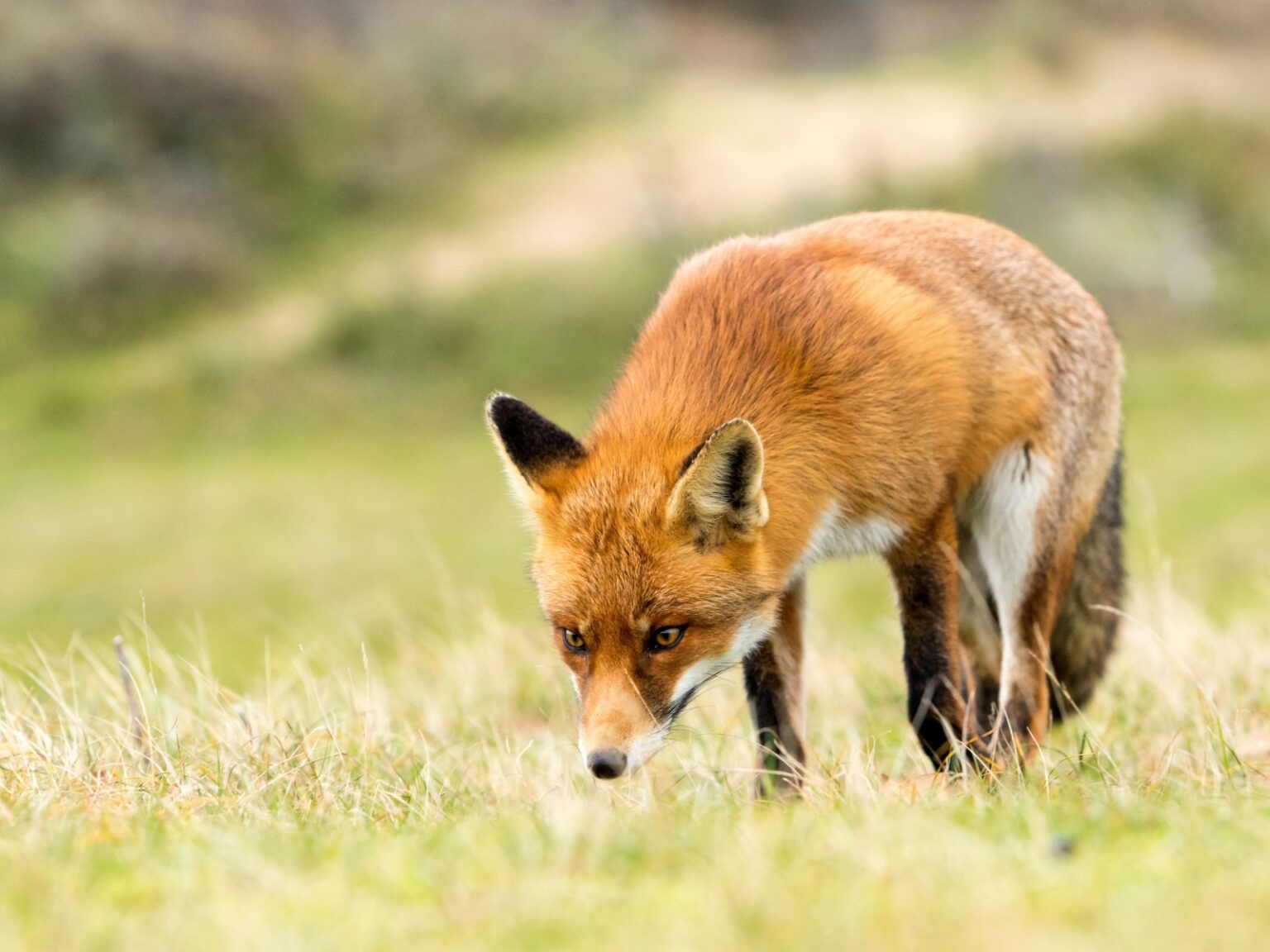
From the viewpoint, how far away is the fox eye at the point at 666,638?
4.83 m

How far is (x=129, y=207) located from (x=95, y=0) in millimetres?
7200

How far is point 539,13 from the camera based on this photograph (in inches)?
1674

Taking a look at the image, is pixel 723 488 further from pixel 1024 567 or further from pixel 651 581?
pixel 1024 567

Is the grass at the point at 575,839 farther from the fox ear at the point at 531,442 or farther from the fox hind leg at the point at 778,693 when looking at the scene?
the fox ear at the point at 531,442

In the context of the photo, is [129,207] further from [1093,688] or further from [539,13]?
[1093,688]

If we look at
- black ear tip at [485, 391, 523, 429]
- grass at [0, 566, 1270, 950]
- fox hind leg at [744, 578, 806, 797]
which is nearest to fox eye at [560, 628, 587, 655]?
grass at [0, 566, 1270, 950]

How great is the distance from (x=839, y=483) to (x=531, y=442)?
1213 mm

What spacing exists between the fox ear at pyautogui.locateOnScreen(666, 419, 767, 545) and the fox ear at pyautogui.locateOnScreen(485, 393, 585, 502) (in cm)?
56

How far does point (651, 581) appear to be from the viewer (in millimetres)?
4793

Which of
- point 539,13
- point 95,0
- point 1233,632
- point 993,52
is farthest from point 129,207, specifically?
point 1233,632

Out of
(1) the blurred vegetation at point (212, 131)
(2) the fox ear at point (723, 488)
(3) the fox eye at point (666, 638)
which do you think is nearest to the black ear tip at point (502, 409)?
(2) the fox ear at point (723, 488)

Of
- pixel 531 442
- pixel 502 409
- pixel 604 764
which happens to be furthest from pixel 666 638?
pixel 502 409

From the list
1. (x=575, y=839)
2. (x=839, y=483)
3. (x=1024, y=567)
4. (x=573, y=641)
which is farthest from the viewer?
(x=1024, y=567)

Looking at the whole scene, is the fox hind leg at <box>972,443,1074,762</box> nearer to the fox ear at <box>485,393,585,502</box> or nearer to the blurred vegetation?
the fox ear at <box>485,393,585,502</box>
